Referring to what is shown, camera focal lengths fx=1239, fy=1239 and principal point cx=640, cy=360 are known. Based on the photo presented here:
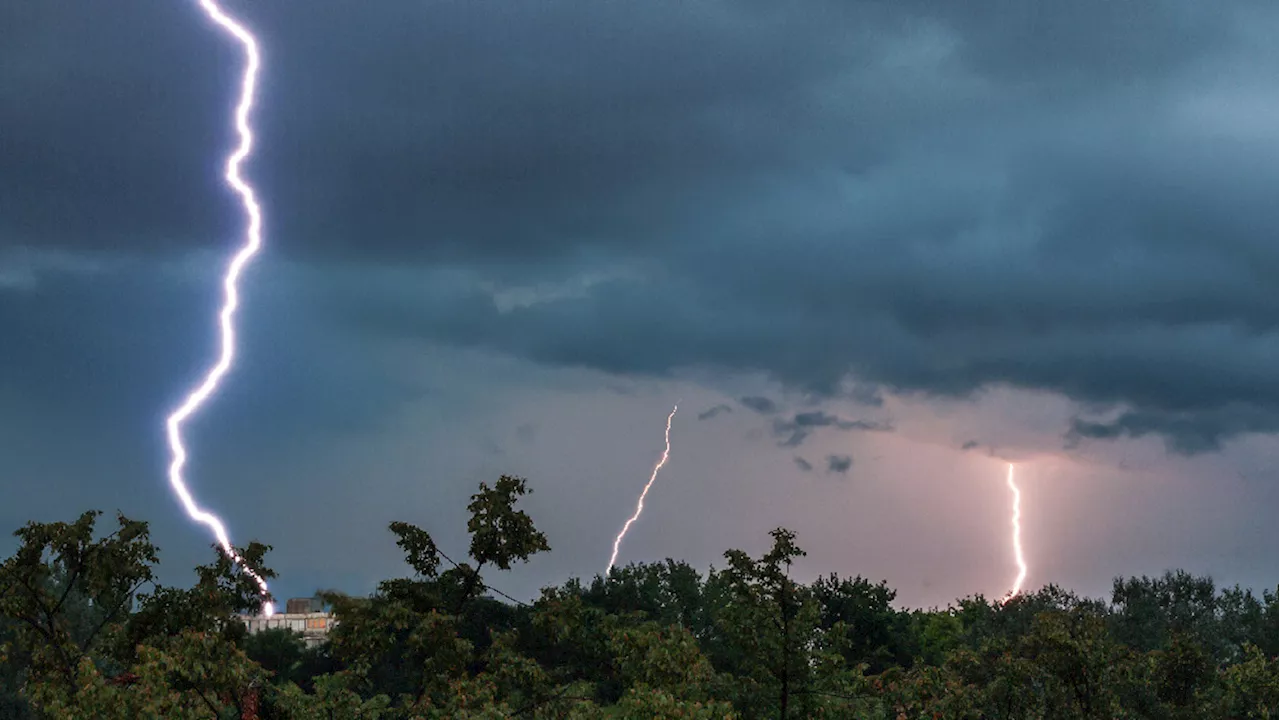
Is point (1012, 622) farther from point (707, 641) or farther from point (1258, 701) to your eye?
point (1258, 701)

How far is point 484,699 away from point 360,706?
1764 millimetres

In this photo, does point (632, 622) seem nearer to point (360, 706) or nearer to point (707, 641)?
point (360, 706)

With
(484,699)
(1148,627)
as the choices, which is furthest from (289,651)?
(484,699)

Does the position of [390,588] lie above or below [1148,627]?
below

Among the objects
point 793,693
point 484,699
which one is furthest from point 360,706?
point 793,693

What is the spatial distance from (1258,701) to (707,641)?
172 feet

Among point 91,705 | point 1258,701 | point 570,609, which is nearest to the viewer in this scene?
point 91,705

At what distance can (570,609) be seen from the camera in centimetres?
1869

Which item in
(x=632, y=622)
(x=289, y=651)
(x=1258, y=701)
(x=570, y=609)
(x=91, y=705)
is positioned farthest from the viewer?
(x=289, y=651)

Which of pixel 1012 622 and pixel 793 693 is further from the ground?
pixel 1012 622

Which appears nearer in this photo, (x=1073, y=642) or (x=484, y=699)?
(x=484, y=699)

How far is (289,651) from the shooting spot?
75.3m

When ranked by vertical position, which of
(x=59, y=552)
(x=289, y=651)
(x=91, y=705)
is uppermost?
(x=289, y=651)

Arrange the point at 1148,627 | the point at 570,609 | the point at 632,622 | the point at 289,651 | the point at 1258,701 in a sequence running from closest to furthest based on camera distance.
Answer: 1. the point at 570,609
2. the point at 632,622
3. the point at 1258,701
4. the point at 1148,627
5. the point at 289,651
